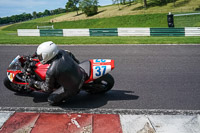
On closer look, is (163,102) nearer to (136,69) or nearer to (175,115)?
(175,115)

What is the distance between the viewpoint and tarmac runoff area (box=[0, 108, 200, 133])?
12.9 feet

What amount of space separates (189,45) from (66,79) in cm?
1003

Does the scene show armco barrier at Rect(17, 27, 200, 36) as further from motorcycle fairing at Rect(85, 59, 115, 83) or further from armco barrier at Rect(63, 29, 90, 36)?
motorcycle fairing at Rect(85, 59, 115, 83)

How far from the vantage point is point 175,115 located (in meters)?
4.46

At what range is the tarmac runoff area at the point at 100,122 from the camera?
12.9 feet

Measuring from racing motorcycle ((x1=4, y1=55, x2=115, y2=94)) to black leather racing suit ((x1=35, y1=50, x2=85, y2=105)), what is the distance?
28cm

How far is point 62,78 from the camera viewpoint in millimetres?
4562

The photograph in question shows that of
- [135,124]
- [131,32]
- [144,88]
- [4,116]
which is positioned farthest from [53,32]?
[135,124]

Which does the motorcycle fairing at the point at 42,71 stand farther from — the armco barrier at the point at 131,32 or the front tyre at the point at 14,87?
the armco barrier at the point at 131,32

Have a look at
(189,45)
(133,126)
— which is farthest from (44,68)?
(189,45)

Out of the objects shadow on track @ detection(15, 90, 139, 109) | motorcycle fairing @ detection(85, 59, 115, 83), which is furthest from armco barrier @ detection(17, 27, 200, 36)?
motorcycle fairing @ detection(85, 59, 115, 83)

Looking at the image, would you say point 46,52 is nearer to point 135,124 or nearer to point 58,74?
point 58,74

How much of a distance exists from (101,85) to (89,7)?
71815 mm

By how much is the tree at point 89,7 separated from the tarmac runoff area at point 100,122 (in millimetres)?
69307
